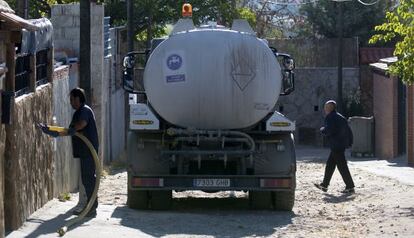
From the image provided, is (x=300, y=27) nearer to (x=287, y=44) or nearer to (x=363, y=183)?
(x=287, y=44)

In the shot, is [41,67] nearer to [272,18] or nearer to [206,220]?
[206,220]

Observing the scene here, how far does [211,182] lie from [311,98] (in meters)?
30.8

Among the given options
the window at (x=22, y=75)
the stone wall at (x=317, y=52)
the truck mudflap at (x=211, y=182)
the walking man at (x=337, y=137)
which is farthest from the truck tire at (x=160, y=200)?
the stone wall at (x=317, y=52)

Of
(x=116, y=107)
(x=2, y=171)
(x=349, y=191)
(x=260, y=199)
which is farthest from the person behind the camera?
(x=116, y=107)

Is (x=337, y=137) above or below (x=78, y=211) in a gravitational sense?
above

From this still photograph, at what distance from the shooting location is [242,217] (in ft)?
52.4

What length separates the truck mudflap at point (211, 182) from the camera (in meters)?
16.1

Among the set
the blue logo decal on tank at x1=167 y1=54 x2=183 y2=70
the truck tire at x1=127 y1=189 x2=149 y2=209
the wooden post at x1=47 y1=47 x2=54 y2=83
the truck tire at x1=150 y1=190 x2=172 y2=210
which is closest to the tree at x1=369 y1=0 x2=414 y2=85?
the blue logo decal on tank at x1=167 y1=54 x2=183 y2=70

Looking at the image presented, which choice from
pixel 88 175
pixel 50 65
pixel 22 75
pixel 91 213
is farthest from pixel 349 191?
pixel 22 75

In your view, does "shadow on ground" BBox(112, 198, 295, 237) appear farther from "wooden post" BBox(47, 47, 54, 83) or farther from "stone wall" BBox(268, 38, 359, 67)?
"stone wall" BBox(268, 38, 359, 67)

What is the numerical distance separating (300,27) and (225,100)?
37.2 m

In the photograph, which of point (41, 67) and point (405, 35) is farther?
point (405, 35)

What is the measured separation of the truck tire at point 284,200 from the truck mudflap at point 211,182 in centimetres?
40

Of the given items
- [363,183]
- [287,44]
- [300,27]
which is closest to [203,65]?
[363,183]
